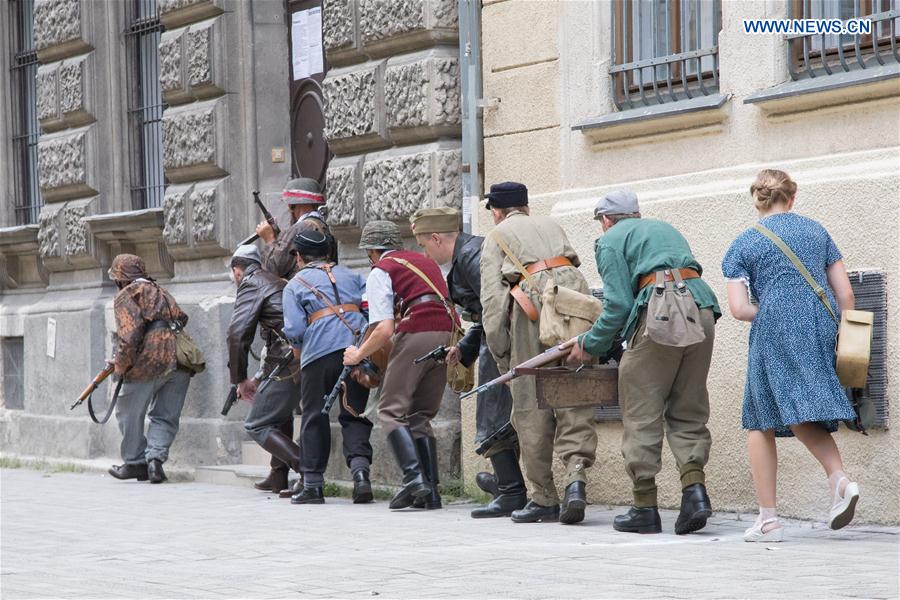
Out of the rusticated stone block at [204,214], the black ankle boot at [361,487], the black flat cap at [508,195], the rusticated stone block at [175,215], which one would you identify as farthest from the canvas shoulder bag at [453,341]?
the rusticated stone block at [175,215]

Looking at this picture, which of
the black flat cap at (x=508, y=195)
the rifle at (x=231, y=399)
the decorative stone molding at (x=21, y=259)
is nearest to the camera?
the black flat cap at (x=508, y=195)

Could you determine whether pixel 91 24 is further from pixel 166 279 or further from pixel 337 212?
pixel 337 212

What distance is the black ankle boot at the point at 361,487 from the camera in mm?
10922

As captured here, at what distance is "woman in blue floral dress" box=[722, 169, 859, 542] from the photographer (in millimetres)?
7950

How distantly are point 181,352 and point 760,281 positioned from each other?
614cm

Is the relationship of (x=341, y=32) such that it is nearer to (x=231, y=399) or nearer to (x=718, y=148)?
(x=231, y=399)

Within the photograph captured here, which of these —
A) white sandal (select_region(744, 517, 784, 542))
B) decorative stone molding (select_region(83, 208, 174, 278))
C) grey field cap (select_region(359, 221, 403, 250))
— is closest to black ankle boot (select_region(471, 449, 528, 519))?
grey field cap (select_region(359, 221, 403, 250))

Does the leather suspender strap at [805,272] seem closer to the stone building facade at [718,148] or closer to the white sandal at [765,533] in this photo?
the stone building facade at [718,148]

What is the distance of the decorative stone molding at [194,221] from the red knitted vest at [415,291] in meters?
3.40

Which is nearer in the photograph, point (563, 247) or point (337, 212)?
point (563, 247)

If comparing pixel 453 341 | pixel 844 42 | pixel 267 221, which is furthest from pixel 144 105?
pixel 844 42

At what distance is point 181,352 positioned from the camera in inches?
520

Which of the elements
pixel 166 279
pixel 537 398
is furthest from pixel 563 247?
pixel 166 279

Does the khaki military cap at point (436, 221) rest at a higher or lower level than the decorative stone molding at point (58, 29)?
lower
